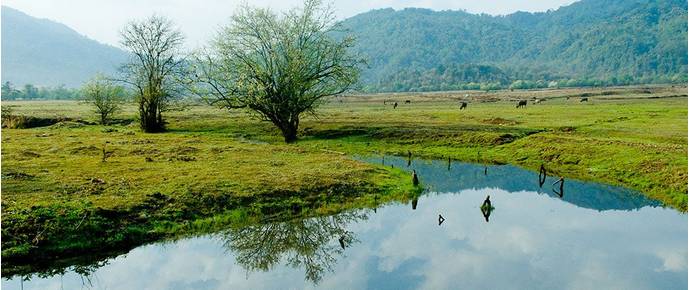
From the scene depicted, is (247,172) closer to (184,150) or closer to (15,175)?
(15,175)

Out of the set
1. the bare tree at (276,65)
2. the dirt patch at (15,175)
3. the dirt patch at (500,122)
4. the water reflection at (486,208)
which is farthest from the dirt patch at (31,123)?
the water reflection at (486,208)

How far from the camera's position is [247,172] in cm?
3916

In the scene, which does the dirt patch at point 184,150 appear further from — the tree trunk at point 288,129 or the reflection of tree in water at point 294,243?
the reflection of tree in water at point 294,243

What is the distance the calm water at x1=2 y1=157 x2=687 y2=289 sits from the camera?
22.4m

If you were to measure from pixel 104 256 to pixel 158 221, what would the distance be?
157 inches

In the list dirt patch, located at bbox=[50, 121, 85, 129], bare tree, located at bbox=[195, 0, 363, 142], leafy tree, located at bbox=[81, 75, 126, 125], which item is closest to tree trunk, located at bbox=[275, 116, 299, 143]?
bare tree, located at bbox=[195, 0, 363, 142]

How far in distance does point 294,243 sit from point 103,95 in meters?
75.7

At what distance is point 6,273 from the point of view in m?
22.2

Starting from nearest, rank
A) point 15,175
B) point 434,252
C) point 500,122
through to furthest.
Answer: point 434,252 → point 15,175 → point 500,122

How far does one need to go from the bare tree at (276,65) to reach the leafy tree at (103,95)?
31.8 m

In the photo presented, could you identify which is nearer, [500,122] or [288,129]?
[288,129]

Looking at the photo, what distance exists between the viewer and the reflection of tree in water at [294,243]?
82.0ft

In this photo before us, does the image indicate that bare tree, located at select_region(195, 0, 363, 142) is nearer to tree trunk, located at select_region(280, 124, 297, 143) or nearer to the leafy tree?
tree trunk, located at select_region(280, 124, 297, 143)

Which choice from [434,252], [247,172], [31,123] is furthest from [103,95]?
[434,252]
